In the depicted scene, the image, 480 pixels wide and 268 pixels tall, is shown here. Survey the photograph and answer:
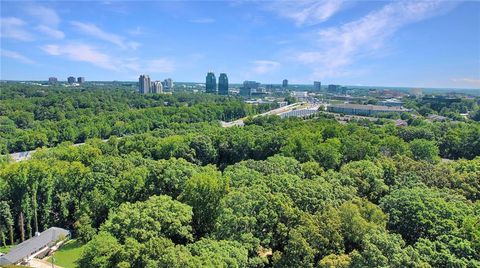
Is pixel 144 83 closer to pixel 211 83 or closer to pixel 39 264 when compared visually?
pixel 211 83

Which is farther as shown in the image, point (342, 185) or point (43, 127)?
point (43, 127)

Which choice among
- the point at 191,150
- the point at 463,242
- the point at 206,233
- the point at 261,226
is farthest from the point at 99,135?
the point at 463,242

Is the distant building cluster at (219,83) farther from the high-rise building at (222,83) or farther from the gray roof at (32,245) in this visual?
the gray roof at (32,245)

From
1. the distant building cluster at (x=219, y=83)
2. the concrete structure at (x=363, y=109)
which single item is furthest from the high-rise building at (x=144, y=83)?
the concrete structure at (x=363, y=109)

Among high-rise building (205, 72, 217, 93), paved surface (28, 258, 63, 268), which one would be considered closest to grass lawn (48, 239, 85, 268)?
paved surface (28, 258, 63, 268)

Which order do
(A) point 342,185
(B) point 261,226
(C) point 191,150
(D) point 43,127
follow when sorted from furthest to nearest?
1. (D) point 43,127
2. (C) point 191,150
3. (A) point 342,185
4. (B) point 261,226

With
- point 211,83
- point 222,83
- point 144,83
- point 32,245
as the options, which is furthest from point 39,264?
point 211,83

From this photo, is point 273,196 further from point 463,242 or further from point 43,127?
point 43,127
